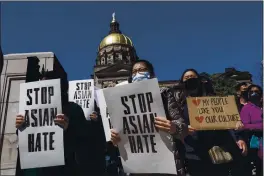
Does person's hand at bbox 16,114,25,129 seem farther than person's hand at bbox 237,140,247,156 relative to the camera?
No

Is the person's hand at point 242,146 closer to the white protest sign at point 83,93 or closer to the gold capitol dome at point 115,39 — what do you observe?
the white protest sign at point 83,93

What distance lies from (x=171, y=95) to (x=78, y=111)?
982 millimetres

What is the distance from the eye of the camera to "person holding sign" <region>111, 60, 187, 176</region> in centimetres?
280

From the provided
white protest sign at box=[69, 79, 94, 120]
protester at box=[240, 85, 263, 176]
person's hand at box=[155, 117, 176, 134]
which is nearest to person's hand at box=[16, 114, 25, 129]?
person's hand at box=[155, 117, 176, 134]

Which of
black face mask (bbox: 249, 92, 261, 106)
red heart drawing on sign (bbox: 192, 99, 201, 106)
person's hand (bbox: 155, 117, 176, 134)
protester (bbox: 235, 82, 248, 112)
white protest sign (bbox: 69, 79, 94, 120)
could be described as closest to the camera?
person's hand (bbox: 155, 117, 176, 134)

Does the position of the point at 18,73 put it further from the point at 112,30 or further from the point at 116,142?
the point at 112,30

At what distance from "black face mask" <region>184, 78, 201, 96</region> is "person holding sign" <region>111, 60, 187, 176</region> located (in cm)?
81

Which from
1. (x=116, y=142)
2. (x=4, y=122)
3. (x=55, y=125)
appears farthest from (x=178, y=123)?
(x=4, y=122)

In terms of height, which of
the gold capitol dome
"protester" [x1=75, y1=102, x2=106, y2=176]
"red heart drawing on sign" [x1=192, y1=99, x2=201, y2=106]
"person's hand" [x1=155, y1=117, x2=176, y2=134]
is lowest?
"protester" [x1=75, y1=102, x2=106, y2=176]

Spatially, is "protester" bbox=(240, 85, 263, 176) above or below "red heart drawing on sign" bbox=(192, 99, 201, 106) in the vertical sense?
below

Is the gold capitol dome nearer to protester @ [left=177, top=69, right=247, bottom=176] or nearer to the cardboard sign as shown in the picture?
the cardboard sign

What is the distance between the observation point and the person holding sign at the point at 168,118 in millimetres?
2803

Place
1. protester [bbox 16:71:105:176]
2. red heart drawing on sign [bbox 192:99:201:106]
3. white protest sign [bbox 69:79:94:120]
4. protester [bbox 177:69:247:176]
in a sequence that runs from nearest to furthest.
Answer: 1. protester [bbox 16:71:105:176]
2. protester [bbox 177:69:247:176]
3. red heart drawing on sign [bbox 192:99:201:106]
4. white protest sign [bbox 69:79:94:120]

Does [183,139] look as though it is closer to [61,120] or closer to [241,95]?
[61,120]
